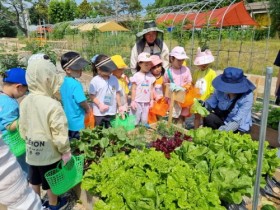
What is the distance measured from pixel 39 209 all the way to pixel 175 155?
1.48 m

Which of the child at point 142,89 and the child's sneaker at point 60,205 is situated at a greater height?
the child at point 142,89

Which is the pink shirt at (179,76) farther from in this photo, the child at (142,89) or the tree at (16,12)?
the tree at (16,12)

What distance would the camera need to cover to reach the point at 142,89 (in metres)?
4.16

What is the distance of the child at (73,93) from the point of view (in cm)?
320

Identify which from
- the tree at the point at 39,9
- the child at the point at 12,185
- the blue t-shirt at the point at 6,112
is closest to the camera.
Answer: the child at the point at 12,185

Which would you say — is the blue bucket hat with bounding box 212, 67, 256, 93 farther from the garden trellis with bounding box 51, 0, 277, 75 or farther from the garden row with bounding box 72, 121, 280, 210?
the garden trellis with bounding box 51, 0, 277, 75

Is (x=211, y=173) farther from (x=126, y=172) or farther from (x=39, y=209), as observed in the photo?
(x=39, y=209)

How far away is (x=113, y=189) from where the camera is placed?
2.15 m

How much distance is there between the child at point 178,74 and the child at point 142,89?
0.28 meters

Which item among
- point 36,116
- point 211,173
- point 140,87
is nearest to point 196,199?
point 211,173

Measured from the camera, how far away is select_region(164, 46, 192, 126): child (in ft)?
13.8

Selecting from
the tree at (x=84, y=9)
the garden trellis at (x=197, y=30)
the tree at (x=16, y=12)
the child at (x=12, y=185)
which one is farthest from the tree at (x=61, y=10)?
the child at (x=12, y=185)


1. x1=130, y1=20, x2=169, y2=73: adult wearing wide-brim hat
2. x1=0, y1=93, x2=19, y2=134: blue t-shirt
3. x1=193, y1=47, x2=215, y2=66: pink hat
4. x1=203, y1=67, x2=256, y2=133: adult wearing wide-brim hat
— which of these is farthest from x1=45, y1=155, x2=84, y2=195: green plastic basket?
x1=193, y1=47, x2=215, y2=66: pink hat

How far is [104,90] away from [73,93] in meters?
0.60
